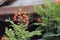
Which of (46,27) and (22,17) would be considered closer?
(46,27)

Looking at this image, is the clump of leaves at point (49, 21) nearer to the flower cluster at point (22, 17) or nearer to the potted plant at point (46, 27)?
the potted plant at point (46, 27)

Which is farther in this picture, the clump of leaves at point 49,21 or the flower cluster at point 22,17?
the flower cluster at point 22,17

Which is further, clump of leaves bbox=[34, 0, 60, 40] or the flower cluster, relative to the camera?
the flower cluster

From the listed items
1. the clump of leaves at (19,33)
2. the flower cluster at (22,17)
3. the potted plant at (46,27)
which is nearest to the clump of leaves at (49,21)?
the potted plant at (46,27)

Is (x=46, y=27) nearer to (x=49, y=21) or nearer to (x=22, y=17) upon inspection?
(x=49, y=21)

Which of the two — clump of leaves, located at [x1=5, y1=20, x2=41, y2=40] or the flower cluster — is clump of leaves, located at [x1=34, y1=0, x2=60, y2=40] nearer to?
clump of leaves, located at [x1=5, y1=20, x2=41, y2=40]

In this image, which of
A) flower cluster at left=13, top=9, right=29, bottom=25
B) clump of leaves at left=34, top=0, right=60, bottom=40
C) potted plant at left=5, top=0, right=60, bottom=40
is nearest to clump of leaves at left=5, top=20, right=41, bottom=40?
potted plant at left=5, top=0, right=60, bottom=40

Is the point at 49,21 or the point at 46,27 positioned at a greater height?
the point at 49,21

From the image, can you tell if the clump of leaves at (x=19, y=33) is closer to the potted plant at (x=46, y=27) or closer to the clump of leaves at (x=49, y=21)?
the potted plant at (x=46, y=27)

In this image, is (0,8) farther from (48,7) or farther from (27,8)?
(48,7)

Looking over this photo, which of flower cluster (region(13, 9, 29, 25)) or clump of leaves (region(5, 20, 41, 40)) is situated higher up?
flower cluster (region(13, 9, 29, 25))

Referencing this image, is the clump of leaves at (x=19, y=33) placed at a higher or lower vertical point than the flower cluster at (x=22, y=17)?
lower

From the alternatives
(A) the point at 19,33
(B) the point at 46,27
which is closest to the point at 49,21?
(B) the point at 46,27

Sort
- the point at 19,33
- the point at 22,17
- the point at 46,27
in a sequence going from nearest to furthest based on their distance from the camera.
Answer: the point at 19,33, the point at 46,27, the point at 22,17
